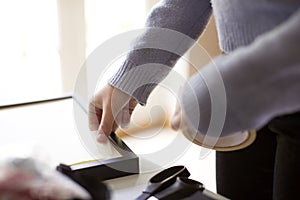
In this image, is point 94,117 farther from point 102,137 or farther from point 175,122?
point 175,122

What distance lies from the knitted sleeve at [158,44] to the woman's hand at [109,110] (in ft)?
0.05

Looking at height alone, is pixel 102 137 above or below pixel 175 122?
below

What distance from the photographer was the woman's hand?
32.1 inches

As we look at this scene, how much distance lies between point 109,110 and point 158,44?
14 cm

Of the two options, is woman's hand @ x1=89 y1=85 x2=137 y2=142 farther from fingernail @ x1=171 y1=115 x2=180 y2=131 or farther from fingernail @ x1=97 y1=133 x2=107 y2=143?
fingernail @ x1=171 y1=115 x2=180 y2=131

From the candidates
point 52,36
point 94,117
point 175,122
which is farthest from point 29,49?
point 175,122

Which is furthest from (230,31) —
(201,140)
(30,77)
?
(30,77)

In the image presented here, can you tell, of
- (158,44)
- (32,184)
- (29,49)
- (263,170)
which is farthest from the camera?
(29,49)

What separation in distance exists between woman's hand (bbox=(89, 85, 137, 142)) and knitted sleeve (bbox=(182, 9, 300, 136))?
304 mm

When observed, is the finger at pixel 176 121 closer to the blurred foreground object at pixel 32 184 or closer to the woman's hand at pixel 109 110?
the blurred foreground object at pixel 32 184

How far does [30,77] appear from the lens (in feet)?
7.00

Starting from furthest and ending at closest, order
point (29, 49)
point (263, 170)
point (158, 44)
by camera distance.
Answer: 1. point (29, 49)
2. point (263, 170)
3. point (158, 44)

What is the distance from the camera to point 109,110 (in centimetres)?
81

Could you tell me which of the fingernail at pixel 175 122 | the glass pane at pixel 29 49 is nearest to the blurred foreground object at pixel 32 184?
the fingernail at pixel 175 122
